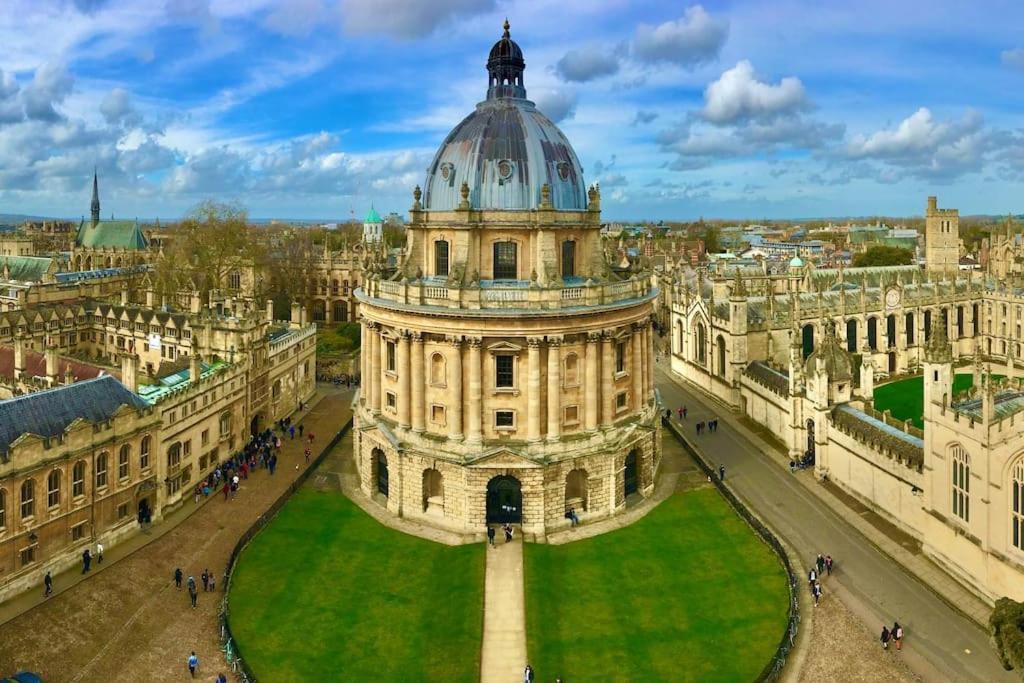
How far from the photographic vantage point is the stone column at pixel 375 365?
4338 cm

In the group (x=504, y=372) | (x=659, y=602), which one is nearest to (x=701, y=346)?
(x=504, y=372)

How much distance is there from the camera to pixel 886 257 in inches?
4820

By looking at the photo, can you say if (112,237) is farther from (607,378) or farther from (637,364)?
(607,378)

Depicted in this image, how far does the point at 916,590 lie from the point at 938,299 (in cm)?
5127

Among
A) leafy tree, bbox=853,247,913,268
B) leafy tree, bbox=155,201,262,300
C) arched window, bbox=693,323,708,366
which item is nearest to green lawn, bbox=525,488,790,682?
arched window, bbox=693,323,708,366

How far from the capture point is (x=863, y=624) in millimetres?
30750

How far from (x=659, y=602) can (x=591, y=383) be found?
39.4 feet

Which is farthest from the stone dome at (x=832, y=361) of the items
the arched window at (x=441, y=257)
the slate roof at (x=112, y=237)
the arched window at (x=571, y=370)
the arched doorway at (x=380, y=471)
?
the slate roof at (x=112, y=237)

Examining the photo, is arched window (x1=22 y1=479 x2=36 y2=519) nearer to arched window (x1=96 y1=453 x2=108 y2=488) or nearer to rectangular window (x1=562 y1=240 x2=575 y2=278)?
arched window (x1=96 y1=453 x2=108 y2=488)

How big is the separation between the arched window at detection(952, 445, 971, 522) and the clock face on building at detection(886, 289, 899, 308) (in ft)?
148

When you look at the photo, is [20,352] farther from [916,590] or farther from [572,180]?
[916,590]

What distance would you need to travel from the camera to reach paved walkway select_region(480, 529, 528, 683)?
28.5 meters

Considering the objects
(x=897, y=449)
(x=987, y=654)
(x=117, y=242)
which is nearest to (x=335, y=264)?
(x=117, y=242)

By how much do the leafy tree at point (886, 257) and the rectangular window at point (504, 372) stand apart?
100625mm
